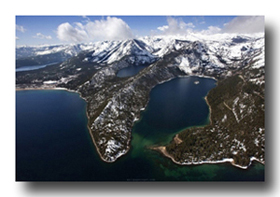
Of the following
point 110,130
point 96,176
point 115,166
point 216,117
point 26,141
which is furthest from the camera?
point 216,117

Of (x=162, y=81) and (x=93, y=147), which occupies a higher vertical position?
(x=162, y=81)

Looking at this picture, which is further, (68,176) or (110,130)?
(110,130)

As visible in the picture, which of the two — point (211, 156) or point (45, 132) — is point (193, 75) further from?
point (45, 132)

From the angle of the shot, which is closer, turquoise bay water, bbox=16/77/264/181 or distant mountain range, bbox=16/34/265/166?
turquoise bay water, bbox=16/77/264/181

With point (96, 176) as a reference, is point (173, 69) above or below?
above

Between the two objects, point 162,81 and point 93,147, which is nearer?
point 93,147

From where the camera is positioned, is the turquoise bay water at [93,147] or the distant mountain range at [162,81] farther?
the distant mountain range at [162,81]

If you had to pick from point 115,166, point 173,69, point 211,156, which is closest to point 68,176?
point 115,166

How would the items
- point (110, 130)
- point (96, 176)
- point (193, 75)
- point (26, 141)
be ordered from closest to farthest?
point (96, 176), point (26, 141), point (110, 130), point (193, 75)
